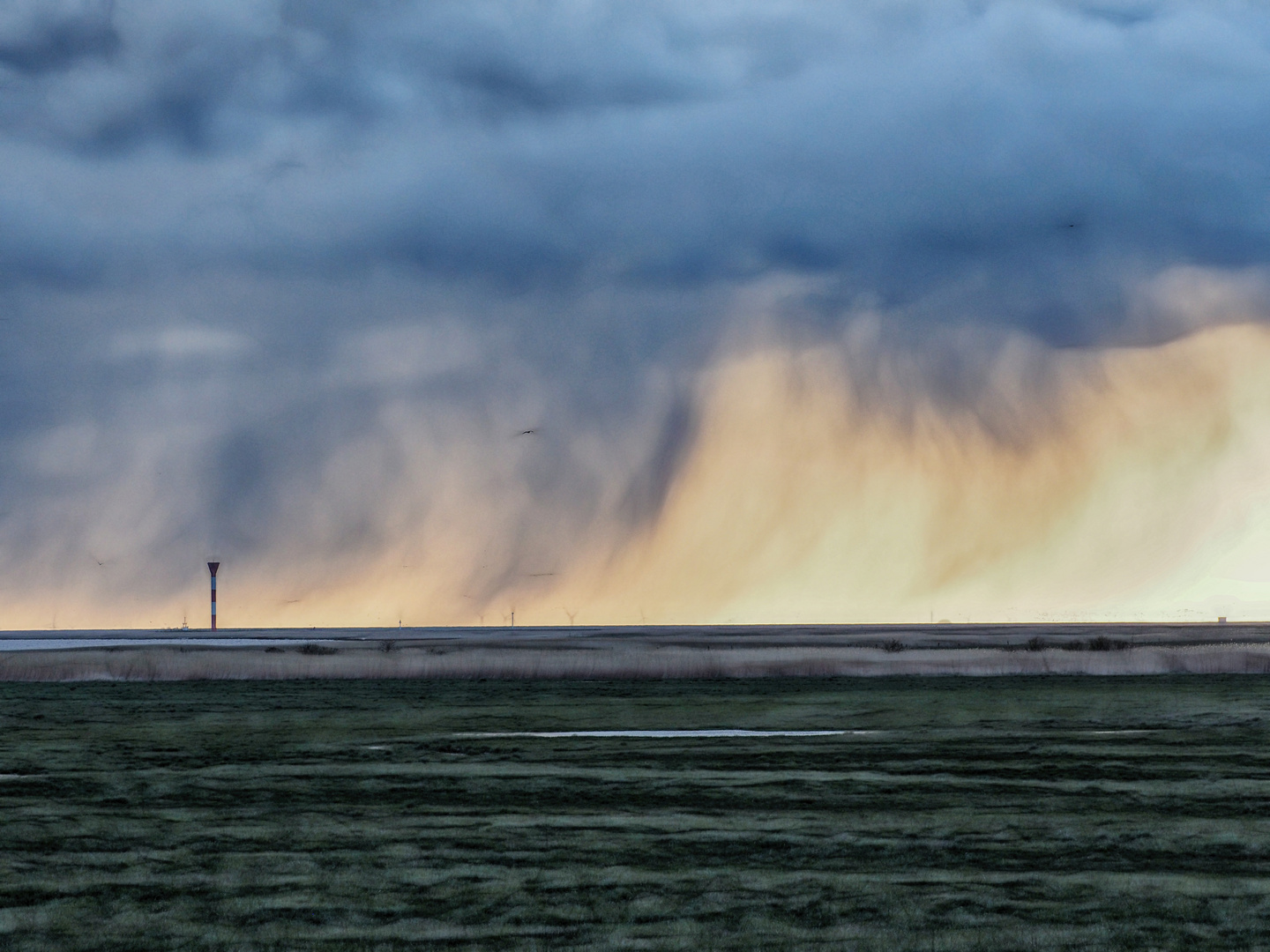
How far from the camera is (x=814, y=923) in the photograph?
55.3 ft

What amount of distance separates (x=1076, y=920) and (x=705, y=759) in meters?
14.6

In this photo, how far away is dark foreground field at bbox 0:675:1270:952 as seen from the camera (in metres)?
16.8

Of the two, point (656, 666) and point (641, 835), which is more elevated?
point (656, 666)

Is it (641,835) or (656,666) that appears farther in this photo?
(656,666)

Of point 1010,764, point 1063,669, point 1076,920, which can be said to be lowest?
point 1076,920

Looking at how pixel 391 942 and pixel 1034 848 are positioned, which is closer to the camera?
pixel 391 942

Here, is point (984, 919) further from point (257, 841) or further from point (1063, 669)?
point (1063, 669)

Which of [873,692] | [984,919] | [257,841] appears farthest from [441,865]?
[873,692]

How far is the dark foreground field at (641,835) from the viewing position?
55.0ft

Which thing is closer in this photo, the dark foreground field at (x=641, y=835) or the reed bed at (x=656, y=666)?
the dark foreground field at (x=641, y=835)

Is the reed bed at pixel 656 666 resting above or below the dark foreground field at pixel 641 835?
above

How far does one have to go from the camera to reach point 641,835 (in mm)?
22391

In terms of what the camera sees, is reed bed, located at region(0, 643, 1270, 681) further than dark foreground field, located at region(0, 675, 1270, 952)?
Yes

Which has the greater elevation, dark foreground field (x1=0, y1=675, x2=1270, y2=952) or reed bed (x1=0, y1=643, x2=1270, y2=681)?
reed bed (x1=0, y1=643, x2=1270, y2=681)
